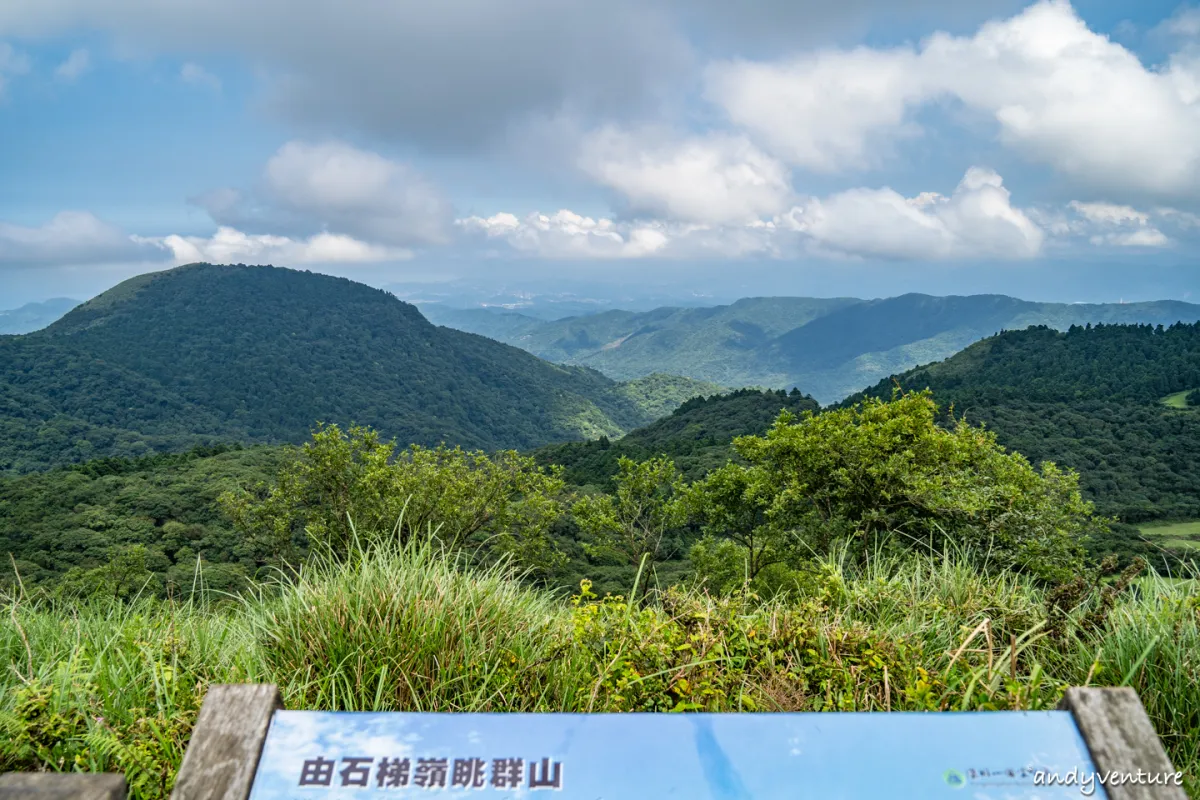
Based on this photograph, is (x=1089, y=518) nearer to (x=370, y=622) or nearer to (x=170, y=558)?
(x=370, y=622)

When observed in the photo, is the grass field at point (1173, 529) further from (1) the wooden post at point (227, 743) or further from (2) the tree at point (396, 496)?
(1) the wooden post at point (227, 743)

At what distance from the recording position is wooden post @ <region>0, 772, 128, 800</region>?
179 centimetres

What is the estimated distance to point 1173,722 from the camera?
3027mm

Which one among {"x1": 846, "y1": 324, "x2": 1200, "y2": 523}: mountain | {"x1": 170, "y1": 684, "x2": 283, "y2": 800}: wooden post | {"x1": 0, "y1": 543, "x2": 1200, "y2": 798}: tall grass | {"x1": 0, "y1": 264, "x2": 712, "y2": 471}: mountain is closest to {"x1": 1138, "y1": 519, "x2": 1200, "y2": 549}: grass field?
{"x1": 846, "y1": 324, "x2": 1200, "y2": 523}: mountain

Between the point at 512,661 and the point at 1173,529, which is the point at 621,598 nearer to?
the point at 512,661

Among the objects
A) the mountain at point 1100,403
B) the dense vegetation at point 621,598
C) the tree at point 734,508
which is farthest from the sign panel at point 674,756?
the mountain at point 1100,403

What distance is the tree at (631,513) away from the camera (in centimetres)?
1606

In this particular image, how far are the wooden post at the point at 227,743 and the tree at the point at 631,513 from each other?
1380 cm

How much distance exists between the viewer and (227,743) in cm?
194

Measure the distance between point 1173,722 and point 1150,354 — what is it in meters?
127

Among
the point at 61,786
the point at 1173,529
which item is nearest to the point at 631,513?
the point at 61,786

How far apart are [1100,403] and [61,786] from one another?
100100 millimetres

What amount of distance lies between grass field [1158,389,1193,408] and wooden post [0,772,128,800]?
102 meters

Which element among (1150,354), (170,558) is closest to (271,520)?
(170,558)
